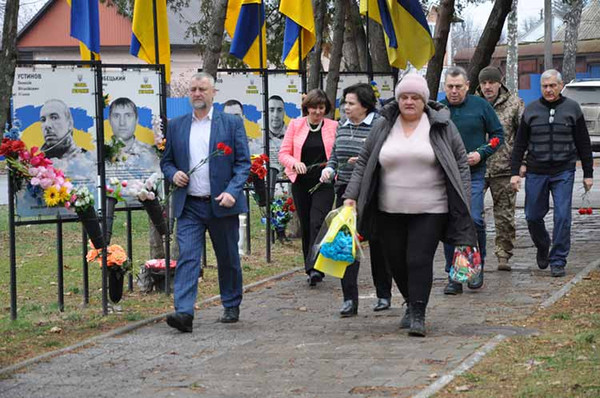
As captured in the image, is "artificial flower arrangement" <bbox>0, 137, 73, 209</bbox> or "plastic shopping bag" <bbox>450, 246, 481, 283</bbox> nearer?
"plastic shopping bag" <bbox>450, 246, 481, 283</bbox>

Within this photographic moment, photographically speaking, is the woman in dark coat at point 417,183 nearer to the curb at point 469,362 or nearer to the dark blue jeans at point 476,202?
the curb at point 469,362

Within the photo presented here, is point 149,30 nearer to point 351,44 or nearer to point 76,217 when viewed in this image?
point 76,217

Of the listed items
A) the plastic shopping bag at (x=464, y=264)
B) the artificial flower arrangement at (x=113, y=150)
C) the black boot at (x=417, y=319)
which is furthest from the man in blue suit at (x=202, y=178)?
the plastic shopping bag at (x=464, y=264)

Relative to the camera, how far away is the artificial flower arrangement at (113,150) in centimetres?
1075

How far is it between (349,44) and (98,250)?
14366 millimetres

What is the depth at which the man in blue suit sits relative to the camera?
31.4ft

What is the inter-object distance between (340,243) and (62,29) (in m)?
62.5

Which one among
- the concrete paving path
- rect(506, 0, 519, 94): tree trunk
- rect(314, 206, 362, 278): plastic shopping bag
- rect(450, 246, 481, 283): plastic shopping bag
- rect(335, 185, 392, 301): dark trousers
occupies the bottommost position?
the concrete paving path

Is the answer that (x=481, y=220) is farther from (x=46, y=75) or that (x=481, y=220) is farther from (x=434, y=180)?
(x=46, y=75)

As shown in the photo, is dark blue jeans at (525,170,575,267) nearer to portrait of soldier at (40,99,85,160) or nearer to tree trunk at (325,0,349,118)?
tree trunk at (325,0,349,118)

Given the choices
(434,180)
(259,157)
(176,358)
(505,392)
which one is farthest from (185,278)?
(259,157)

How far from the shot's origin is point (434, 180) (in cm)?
900

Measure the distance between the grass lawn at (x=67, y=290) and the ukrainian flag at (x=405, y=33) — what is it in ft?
9.22

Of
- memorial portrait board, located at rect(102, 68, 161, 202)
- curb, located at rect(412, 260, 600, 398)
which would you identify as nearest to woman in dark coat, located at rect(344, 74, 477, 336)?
curb, located at rect(412, 260, 600, 398)
